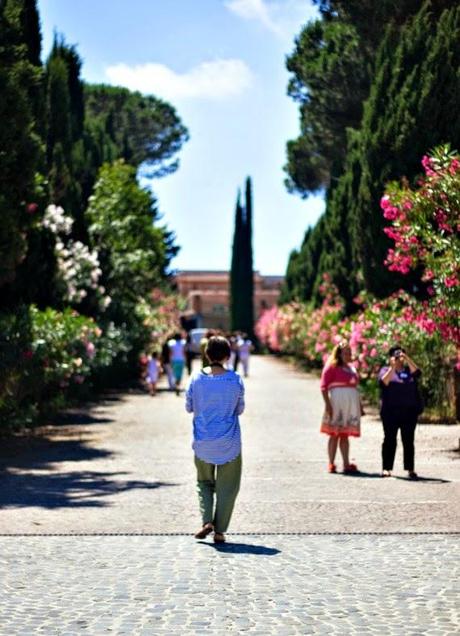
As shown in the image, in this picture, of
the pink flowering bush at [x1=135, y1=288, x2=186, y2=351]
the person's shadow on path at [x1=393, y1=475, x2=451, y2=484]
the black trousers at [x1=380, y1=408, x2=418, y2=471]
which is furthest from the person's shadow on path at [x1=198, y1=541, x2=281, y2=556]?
the pink flowering bush at [x1=135, y1=288, x2=186, y2=351]

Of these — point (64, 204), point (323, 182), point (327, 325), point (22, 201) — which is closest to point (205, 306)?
point (323, 182)

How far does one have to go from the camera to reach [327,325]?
41188mm

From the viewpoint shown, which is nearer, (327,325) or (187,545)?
(187,545)

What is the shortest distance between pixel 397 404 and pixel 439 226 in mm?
4195

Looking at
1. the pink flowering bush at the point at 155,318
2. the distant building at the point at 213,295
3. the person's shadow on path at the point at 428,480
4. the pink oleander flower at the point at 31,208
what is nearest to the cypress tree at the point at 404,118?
the pink oleander flower at the point at 31,208

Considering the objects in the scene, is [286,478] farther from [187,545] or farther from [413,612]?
[413,612]

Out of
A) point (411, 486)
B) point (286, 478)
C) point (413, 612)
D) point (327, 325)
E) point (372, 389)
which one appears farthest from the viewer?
point (327, 325)

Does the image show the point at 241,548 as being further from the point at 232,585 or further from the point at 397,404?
the point at 397,404

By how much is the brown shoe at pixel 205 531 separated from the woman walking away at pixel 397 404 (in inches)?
201

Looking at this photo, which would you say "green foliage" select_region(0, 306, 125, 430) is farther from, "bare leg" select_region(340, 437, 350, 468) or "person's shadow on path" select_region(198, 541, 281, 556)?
"person's shadow on path" select_region(198, 541, 281, 556)

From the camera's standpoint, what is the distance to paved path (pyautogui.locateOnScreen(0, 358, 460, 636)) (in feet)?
24.0

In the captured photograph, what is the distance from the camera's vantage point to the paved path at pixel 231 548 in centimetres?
730

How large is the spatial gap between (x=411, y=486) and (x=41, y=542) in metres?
5.05

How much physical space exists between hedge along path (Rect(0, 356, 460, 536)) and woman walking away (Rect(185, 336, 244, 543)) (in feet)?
1.68
